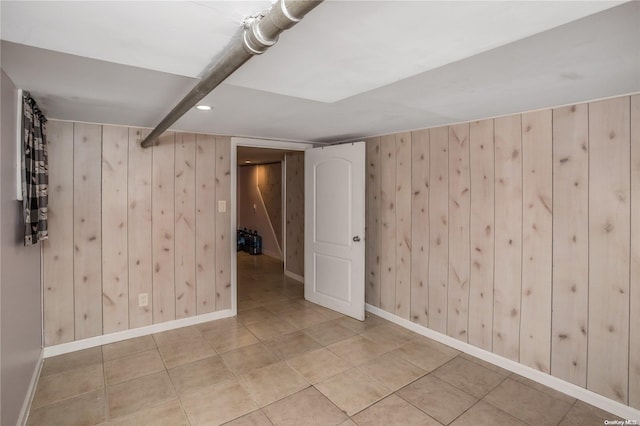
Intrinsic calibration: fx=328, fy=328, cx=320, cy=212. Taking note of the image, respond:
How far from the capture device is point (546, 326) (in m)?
2.43

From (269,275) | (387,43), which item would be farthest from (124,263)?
(387,43)

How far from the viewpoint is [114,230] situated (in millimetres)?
3094

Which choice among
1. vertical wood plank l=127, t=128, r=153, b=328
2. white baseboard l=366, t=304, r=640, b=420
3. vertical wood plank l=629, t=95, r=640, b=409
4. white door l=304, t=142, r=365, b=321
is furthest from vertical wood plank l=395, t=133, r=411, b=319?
vertical wood plank l=127, t=128, r=153, b=328

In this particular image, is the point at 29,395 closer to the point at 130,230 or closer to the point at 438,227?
the point at 130,230

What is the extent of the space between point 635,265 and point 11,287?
370 cm

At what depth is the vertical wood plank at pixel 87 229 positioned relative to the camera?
115 inches

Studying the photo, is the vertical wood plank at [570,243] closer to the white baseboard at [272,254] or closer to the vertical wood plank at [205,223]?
the vertical wood plank at [205,223]

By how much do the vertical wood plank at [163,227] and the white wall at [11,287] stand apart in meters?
1.10

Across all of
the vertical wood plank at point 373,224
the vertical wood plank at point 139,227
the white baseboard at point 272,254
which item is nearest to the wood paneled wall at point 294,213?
the white baseboard at point 272,254

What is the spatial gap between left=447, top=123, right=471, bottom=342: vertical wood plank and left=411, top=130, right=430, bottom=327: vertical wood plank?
0.25 meters

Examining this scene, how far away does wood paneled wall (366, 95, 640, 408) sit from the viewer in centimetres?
209

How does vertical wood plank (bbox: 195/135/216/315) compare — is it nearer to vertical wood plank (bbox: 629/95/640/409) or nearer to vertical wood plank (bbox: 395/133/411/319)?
vertical wood plank (bbox: 395/133/411/319)

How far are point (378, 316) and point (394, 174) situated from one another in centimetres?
161

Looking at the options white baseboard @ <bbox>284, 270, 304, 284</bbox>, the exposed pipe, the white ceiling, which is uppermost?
the white ceiling
